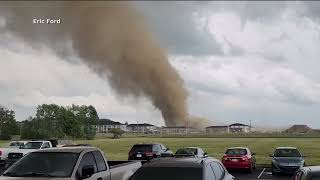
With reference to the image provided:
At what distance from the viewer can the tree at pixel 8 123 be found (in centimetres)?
11481

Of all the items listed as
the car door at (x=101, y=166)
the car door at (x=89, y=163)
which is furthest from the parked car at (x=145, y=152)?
the car door at (x=89, y=163)

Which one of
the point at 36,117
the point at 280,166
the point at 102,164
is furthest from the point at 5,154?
the point at 36,117

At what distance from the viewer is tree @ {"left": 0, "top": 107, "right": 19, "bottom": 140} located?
115 m

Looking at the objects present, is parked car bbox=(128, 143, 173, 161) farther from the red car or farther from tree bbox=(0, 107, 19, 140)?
tree bbox=(0, 107, 19, 140)

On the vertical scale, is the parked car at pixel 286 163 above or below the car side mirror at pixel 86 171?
below

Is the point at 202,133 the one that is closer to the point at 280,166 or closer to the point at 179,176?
the point at 280,166

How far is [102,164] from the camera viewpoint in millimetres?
11008

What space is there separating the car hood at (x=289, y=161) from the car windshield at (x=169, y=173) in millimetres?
17253

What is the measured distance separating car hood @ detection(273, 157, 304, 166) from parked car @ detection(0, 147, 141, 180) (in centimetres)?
1551

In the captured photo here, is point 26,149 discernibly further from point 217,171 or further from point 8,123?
point 8,123

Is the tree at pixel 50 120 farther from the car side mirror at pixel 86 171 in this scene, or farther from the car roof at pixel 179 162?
the car roof at pixel 179 162

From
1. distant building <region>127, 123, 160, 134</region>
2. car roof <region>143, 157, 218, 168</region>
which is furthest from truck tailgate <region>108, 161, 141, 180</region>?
distant building <region>127, 123, 160, 134</region>

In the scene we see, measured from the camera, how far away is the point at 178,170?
27.7 feet

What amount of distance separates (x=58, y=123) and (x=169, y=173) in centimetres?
11345
